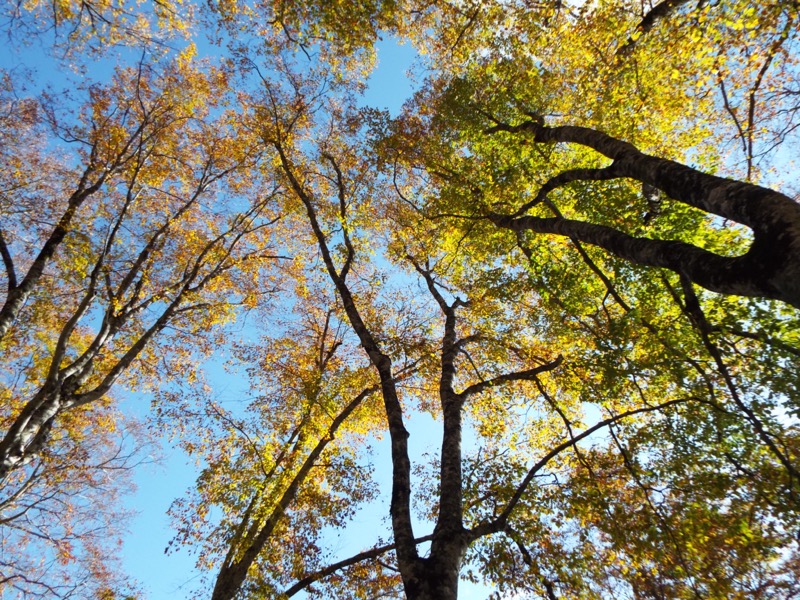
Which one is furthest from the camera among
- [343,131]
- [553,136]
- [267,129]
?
[343,131]

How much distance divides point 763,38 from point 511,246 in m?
6.36

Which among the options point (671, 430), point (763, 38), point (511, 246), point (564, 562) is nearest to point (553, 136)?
point (511, 246)

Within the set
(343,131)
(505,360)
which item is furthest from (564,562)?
(343,131)

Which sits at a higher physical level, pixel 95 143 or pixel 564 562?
pixel 95 143

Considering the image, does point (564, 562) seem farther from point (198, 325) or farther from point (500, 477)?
point (198, 325)

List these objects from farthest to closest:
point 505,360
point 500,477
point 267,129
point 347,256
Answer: point 267,129 → point 347,256 → point 505,360 → point 500,477

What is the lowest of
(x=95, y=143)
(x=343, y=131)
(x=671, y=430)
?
(x=671, y=430)

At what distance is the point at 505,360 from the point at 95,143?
1330 cm

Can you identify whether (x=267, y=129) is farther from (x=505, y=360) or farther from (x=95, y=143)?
(x=505, y=360)

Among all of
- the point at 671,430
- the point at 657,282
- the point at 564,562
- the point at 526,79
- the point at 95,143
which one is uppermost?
the point at 95,143

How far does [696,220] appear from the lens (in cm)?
716

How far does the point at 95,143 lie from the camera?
1149 cm

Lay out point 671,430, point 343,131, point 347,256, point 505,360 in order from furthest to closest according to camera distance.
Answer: point 343,131 < point 347,256 < point 505,360 < point 671,430

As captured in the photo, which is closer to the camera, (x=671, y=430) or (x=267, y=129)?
(x=671, y=430)
